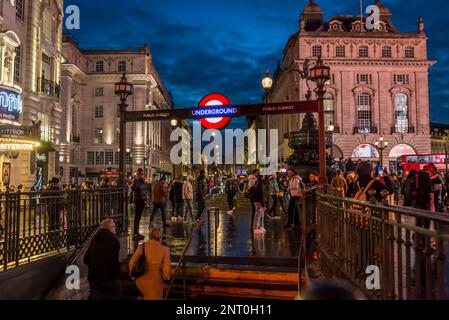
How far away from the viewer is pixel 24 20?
2786 centimetres

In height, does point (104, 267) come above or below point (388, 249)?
below

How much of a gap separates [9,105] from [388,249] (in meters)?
22.5

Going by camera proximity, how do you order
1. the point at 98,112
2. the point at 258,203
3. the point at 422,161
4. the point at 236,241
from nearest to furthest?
the point at 236,241 < the point at 258,203 < the point at 422,161 < the point at 98,112

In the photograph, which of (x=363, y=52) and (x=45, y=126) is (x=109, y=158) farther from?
(x=363, y=52)

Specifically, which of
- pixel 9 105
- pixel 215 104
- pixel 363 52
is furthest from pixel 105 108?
pixel 215 104

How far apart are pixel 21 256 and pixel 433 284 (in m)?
7.07

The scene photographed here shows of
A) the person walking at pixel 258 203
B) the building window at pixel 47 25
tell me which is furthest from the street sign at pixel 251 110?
the building window at pixel 47 25

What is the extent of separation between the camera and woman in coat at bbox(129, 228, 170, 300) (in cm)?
626

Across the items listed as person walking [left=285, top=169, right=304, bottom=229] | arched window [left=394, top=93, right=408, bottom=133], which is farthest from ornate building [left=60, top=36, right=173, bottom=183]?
person walking [left=285, top=169, right=304, bottom=229]

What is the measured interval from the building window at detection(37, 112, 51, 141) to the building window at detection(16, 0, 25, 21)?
7.56m

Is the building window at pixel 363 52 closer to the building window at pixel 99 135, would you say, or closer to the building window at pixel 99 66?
the building window at pixel 99 66

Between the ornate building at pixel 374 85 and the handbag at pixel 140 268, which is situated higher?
the ornate building at pixel 374 85

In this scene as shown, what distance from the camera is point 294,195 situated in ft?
40.3

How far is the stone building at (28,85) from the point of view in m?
22.4
